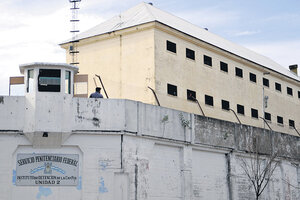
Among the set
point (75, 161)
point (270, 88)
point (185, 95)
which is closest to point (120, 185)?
point (75, 161)

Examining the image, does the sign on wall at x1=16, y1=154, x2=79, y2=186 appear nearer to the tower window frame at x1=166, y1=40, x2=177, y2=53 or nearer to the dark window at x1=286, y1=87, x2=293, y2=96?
the tower window frame at x1=166, y1=40, x2=177, y2=53

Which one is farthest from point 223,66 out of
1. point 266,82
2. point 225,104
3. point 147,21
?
point 147,21

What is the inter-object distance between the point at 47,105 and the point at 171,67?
954 centimetres

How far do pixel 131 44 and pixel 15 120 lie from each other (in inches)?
390

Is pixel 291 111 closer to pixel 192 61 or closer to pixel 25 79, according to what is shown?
pixel 192 61

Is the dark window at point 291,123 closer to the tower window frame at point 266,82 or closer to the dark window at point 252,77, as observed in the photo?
the tower window frame at point 266,82

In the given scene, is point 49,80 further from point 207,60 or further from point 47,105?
point 207,60

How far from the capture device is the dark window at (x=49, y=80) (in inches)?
848

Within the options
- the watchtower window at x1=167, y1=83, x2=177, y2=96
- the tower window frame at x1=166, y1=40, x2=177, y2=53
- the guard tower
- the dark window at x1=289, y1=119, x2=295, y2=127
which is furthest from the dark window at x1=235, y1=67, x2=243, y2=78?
the guard tower

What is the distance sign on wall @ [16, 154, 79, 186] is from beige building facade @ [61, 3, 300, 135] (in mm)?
7007

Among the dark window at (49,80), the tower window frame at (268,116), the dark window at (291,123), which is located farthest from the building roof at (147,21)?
the dark window at (49,80)

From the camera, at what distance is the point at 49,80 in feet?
71.2

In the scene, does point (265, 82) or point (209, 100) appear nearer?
point (209, 100)

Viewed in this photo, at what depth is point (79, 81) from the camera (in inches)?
892
